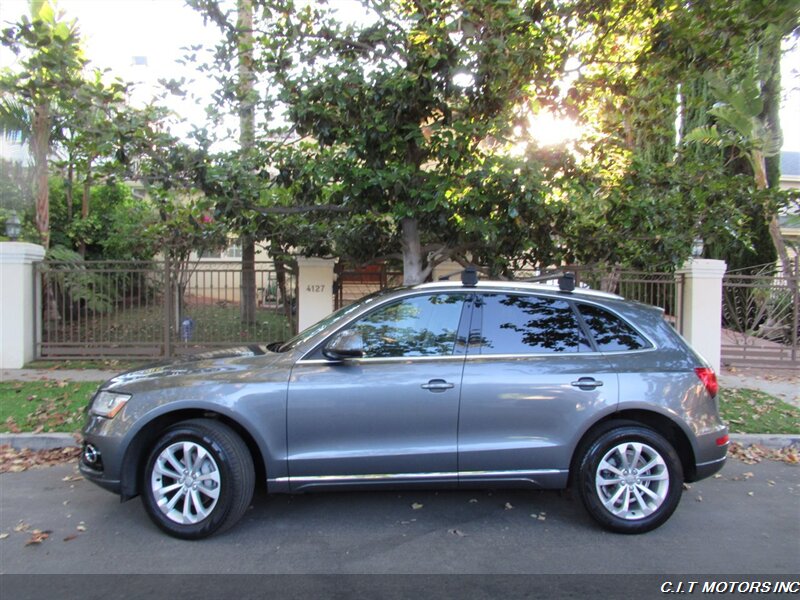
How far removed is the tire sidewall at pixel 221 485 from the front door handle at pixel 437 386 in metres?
1.42

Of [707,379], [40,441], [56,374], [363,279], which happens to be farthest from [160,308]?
[707,379]

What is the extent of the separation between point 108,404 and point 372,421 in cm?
188

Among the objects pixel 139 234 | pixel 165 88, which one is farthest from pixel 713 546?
pixel 139 234

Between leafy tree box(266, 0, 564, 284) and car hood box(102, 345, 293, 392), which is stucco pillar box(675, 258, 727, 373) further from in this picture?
car hood box(102, 345, 293, 392)

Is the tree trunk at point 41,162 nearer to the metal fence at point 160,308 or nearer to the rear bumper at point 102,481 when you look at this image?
the metal fence at point 160,308

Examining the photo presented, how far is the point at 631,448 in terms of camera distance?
416cm

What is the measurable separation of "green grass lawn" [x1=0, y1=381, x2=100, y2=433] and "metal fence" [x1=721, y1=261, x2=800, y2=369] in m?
10.3

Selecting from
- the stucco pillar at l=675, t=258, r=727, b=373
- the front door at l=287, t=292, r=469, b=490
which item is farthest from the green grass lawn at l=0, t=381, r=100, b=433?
the stucco pillar at l=675, t=258, r=727, b=373

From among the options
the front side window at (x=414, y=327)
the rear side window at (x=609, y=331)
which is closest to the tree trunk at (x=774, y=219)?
the rear side window at (x=609, y=331)

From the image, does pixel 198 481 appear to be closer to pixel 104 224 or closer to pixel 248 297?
pixel 248 297

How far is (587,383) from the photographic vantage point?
414 centimetres

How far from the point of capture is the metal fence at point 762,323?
10547mm

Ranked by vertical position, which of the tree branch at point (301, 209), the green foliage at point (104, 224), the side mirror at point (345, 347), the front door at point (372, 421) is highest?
the green foliage at point (104, 224)

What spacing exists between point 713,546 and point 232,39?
7.28 m
